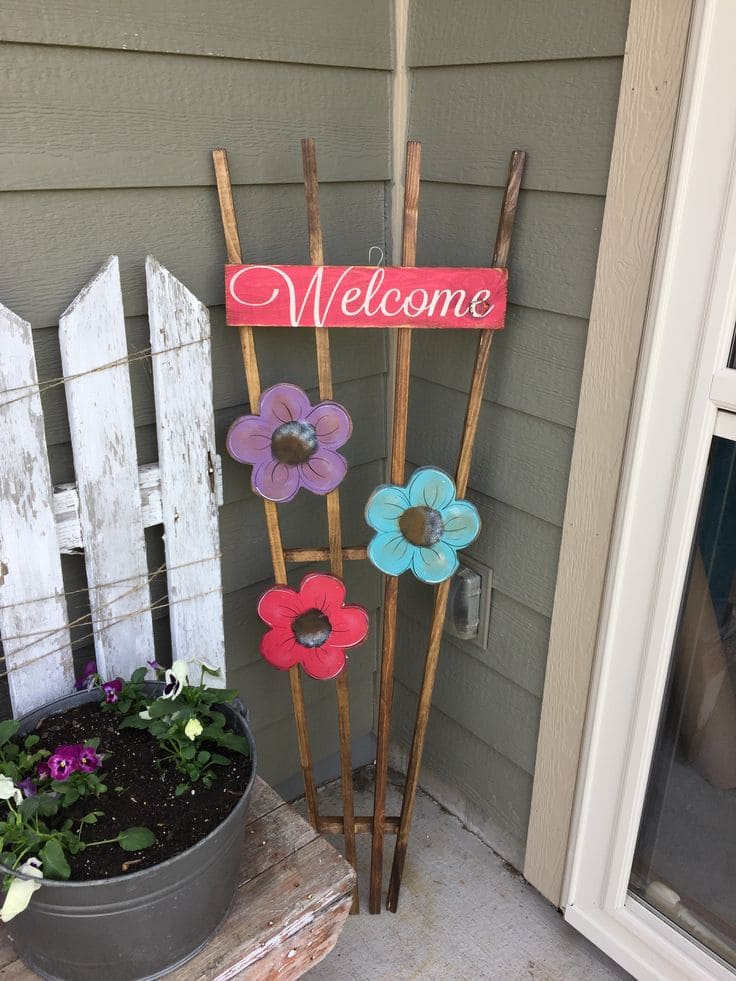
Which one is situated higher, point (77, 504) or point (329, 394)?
point (329, 394)

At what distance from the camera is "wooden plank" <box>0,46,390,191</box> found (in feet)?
4.09

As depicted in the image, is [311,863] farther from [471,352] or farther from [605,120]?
[605,120]

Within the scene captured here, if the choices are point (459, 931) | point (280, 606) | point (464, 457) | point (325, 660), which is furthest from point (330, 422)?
point (459, 931)

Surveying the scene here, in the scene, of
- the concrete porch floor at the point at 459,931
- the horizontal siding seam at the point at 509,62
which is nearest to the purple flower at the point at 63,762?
the concrete porch floor at the point at 459,931

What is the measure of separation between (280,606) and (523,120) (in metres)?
1.01

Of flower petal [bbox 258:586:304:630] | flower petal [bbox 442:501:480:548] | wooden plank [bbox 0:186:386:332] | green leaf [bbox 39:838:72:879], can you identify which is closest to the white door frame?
flower petal [bbox 442:501:480:548]

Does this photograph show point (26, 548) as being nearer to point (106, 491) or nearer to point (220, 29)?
point (106, 491)

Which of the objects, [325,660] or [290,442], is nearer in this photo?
[290,442]

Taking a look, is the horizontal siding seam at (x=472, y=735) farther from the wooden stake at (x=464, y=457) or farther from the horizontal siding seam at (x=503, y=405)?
the horizontal siding seam at (x=503, y=405)

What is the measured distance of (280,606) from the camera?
158cm

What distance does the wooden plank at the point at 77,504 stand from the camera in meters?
1.38

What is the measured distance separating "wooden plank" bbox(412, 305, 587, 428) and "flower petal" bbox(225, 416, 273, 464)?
1.57ft

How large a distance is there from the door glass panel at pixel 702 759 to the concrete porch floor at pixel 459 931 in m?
0.27

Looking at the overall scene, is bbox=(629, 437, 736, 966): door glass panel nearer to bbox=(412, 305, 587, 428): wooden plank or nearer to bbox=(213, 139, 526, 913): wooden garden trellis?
bbox=(412, 305, 587, 428): wooden plank
